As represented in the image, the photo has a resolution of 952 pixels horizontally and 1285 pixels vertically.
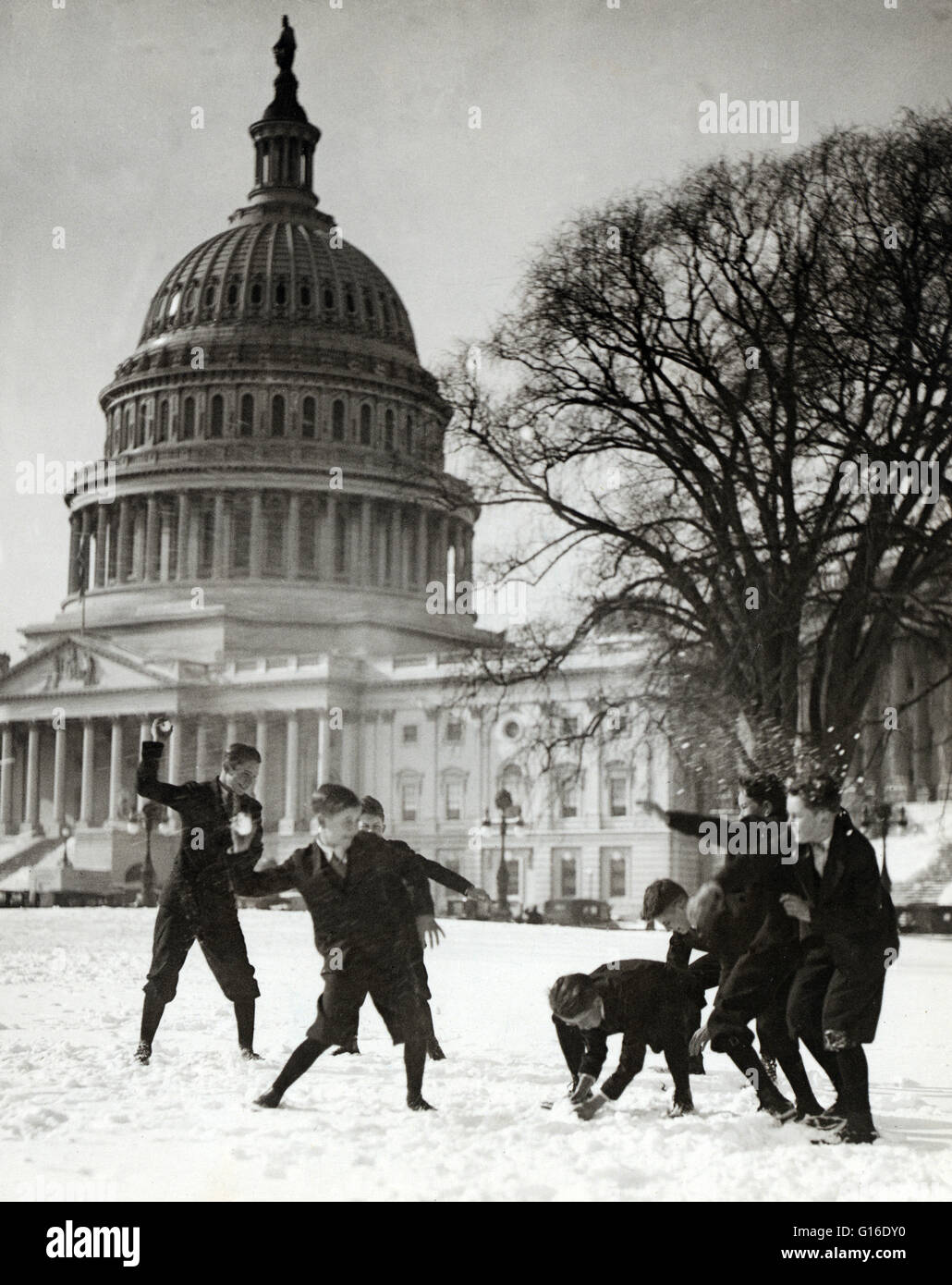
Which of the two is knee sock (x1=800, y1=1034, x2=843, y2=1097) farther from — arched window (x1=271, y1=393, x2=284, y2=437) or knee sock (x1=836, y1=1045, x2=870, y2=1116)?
arched window (x1=271, y1=393, x2=284, y2=437)

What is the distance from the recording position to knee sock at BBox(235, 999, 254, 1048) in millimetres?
12094

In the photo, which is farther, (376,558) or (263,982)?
(376,558)

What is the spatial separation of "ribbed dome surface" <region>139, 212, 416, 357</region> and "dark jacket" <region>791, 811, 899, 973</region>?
9505mm

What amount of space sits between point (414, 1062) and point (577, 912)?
2248 cm

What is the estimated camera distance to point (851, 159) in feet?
59.3

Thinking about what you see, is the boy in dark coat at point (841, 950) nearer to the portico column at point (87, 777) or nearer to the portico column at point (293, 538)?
the portico column at point (87, 777)

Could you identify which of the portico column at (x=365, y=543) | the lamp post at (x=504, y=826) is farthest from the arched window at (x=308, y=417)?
the lamp post at (x=504, y=826)

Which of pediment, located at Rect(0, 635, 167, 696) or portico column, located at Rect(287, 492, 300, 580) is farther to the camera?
portico column, located at Rect(287, 492, 300, 580)

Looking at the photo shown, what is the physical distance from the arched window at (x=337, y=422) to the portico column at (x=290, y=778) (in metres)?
6.00

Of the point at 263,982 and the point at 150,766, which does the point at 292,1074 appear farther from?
the point at 263,982

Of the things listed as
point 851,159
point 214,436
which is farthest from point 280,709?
point 851,159

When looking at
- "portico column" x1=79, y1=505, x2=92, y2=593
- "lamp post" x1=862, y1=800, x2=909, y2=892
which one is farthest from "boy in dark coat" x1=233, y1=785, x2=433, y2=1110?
"portico column" x1=79, y1=505, x2=92, y2=593
